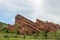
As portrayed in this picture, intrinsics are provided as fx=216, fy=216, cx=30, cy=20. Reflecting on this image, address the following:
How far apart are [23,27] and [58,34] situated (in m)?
26.4

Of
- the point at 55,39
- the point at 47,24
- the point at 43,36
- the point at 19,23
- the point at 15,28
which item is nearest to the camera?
the point at 55,39

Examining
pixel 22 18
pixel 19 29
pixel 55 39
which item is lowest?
pixel 55 39

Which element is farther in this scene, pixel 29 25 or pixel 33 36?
pixel 29 25

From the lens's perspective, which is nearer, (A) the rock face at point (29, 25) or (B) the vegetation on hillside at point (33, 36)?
(B) the vegetation on hillside at point (33, 36)

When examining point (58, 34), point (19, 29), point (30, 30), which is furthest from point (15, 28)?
point (58, 34)

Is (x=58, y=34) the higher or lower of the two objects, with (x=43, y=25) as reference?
lower

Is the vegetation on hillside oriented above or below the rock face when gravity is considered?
below

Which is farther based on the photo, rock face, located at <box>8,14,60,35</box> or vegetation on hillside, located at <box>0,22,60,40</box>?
rock face, located at <box>8,14,60,35</box>

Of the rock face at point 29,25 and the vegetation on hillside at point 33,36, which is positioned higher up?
the rock face at point 29,25

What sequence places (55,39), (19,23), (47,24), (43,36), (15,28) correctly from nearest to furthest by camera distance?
(55,39)
(43,36)
(15,28)
(47,24)
(19,23)

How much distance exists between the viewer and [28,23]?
81.7 metres

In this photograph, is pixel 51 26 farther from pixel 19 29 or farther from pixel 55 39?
pixel 55 39

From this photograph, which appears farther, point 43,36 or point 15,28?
point 15,28

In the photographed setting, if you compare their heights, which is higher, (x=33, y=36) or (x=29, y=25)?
(x=29, y=25)
